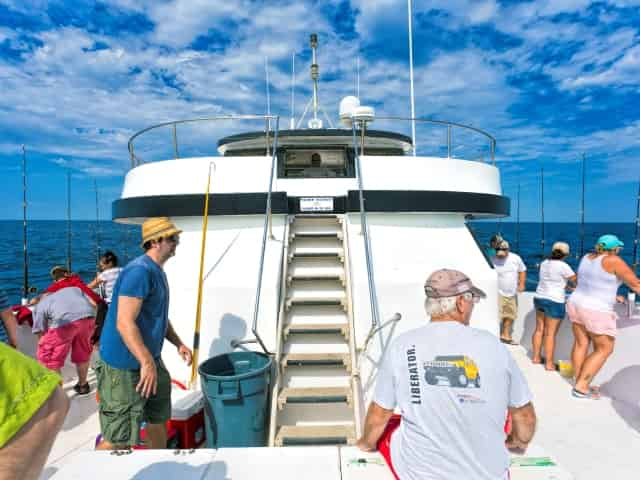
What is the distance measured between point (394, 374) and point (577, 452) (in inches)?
114

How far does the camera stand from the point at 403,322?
165 inches

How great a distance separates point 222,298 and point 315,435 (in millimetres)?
1665

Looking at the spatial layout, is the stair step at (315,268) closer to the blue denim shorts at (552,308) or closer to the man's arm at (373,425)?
the man's arm at (373,425)

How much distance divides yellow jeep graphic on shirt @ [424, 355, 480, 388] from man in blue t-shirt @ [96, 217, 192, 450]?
5.80 feet

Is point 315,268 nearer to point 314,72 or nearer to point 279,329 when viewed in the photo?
point 279,329

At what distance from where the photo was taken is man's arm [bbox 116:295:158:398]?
245 centimetres

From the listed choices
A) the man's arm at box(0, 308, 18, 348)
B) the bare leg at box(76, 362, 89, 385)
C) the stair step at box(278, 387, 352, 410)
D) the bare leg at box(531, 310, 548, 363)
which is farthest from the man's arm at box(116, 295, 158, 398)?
the bare leg at box(531, 310, 548, 363)

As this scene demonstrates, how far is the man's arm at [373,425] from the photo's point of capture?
2.01 meters

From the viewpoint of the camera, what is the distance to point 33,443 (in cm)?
98

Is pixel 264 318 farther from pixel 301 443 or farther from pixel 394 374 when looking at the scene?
pixel 394 374

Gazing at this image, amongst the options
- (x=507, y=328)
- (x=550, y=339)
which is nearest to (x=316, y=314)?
(x=550, y=339)

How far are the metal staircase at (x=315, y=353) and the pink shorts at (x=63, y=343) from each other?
2.48 meters

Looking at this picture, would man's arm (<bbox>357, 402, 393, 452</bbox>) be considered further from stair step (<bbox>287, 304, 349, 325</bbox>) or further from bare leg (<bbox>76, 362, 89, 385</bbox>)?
bare leg (<bbox>76, 362, 89, 385</bbox>)

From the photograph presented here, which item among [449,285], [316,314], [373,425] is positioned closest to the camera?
[449,285]
